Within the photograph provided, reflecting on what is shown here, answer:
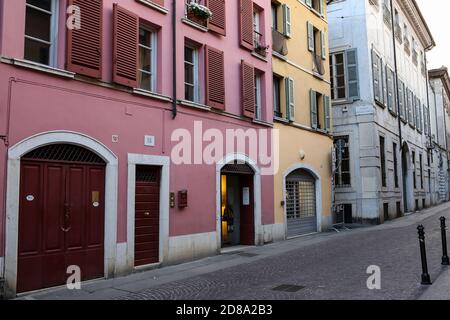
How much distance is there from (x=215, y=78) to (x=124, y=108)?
362cm

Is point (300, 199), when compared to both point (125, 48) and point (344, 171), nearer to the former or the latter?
point (344, 171)

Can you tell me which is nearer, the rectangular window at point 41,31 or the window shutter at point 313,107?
the rectangular window at point 41,31

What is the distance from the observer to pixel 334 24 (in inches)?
907

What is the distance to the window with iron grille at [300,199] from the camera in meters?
16.5

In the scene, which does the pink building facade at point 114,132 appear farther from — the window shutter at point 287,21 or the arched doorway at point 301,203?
the window shutter at point 287,21

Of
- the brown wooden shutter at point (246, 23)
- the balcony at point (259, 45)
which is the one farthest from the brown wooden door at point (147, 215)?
the balcony at point (259, 45)

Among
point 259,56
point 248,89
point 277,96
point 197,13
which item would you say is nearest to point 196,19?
point 197,13

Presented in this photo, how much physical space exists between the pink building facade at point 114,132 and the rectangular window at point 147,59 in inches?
1.2

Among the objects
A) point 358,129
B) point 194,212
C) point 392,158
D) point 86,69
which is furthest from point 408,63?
point 86,69

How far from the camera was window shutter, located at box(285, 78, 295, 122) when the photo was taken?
16.4m

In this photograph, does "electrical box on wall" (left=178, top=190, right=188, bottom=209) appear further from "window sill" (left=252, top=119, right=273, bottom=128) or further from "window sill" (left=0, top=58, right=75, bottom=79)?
"window sill" (left=252, top=119, right=273, bottom=128)

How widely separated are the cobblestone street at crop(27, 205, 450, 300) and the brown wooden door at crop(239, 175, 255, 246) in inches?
43.3

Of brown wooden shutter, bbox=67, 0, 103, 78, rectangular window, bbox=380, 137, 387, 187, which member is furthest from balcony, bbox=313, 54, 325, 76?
brown wooden shutter, bbox=67, 0, 103, 78

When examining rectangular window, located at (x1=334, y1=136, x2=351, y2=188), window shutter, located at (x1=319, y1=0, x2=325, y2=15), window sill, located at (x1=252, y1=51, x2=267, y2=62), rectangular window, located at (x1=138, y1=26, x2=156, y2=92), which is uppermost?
window shutter, located at (x1=319, y1=0, x2=325, y2=15)
